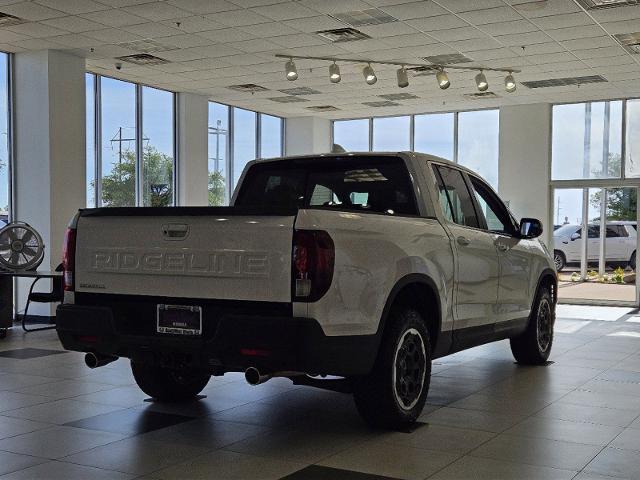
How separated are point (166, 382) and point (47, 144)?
6352 millimetres

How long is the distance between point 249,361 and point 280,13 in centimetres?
582

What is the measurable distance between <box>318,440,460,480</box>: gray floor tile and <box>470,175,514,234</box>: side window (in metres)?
2.34

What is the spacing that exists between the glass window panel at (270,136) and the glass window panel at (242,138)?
0.89 feet

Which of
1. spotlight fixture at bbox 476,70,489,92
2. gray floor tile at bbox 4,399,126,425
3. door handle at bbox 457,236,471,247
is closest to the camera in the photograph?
gray floor tile at bbox 4,399,126,425

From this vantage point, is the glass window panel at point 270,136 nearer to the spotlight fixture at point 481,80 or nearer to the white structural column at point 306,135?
the white structural column at point 306,135

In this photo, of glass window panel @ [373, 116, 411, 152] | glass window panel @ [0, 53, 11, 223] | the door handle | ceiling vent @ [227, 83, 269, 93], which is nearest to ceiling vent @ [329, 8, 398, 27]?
the door handle

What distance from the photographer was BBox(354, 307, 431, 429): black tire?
4098mm

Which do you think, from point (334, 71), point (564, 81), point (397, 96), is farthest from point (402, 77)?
point (564, 81)

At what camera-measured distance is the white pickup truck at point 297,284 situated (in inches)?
142

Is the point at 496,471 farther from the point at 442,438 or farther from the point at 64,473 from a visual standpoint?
the point at 64,473

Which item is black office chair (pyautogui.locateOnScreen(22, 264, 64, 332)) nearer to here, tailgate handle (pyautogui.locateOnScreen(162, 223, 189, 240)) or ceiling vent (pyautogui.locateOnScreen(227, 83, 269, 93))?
ceiling vent (pyautogui.locateOnScreen(227, 83, 269, 93))

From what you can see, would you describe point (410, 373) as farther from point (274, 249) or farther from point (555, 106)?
point (555, 106)

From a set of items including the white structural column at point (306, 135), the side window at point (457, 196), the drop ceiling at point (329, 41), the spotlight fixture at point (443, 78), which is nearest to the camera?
the side window at point (457, 196)

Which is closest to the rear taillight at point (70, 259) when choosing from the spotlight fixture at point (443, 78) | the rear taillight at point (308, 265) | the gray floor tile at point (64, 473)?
the gray floor tile at point (64, 473)
